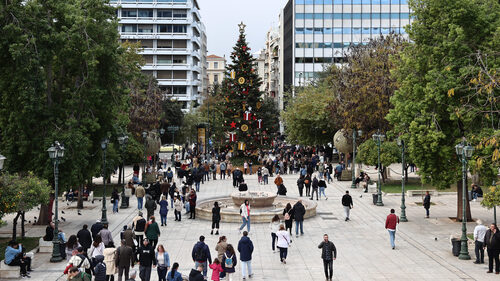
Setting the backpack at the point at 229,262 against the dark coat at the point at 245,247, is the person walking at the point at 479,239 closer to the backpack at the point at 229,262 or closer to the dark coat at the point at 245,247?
the dark coat at the point at 245,247

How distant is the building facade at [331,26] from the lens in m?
86.1

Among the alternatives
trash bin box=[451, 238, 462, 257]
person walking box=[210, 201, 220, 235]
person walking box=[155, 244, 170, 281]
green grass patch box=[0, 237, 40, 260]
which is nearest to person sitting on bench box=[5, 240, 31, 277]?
green grass patch box=[0, 237, 40, 260]

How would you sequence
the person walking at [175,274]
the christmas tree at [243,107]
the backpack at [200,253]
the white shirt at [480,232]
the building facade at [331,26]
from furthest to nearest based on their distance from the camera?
the building facade at [331,26], the christmas tree at [243,107], the white shirt at [480,232], the backpack at [200,253], the person walking at [175,274]

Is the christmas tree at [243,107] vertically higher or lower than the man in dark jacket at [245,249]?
higher

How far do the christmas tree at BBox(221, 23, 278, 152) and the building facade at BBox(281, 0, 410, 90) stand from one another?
122 feet

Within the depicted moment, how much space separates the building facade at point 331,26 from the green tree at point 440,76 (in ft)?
204

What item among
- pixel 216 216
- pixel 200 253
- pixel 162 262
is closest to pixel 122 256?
pixel 162 262

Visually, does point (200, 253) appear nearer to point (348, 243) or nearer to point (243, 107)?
point (348, 243)

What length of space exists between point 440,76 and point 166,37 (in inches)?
2959

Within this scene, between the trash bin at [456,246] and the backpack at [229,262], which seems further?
the trash bin at [456,246]

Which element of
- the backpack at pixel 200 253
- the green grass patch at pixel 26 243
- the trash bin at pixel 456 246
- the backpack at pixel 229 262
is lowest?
the green grass patch at pixel 26 243

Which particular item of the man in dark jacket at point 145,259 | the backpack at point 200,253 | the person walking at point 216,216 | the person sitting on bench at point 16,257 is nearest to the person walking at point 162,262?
the man in dark jacket at point 145,259

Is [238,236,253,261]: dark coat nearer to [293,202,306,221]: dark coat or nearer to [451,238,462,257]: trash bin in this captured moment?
[293,202,306,221]: dark coat

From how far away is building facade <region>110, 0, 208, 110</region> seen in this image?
296ft
